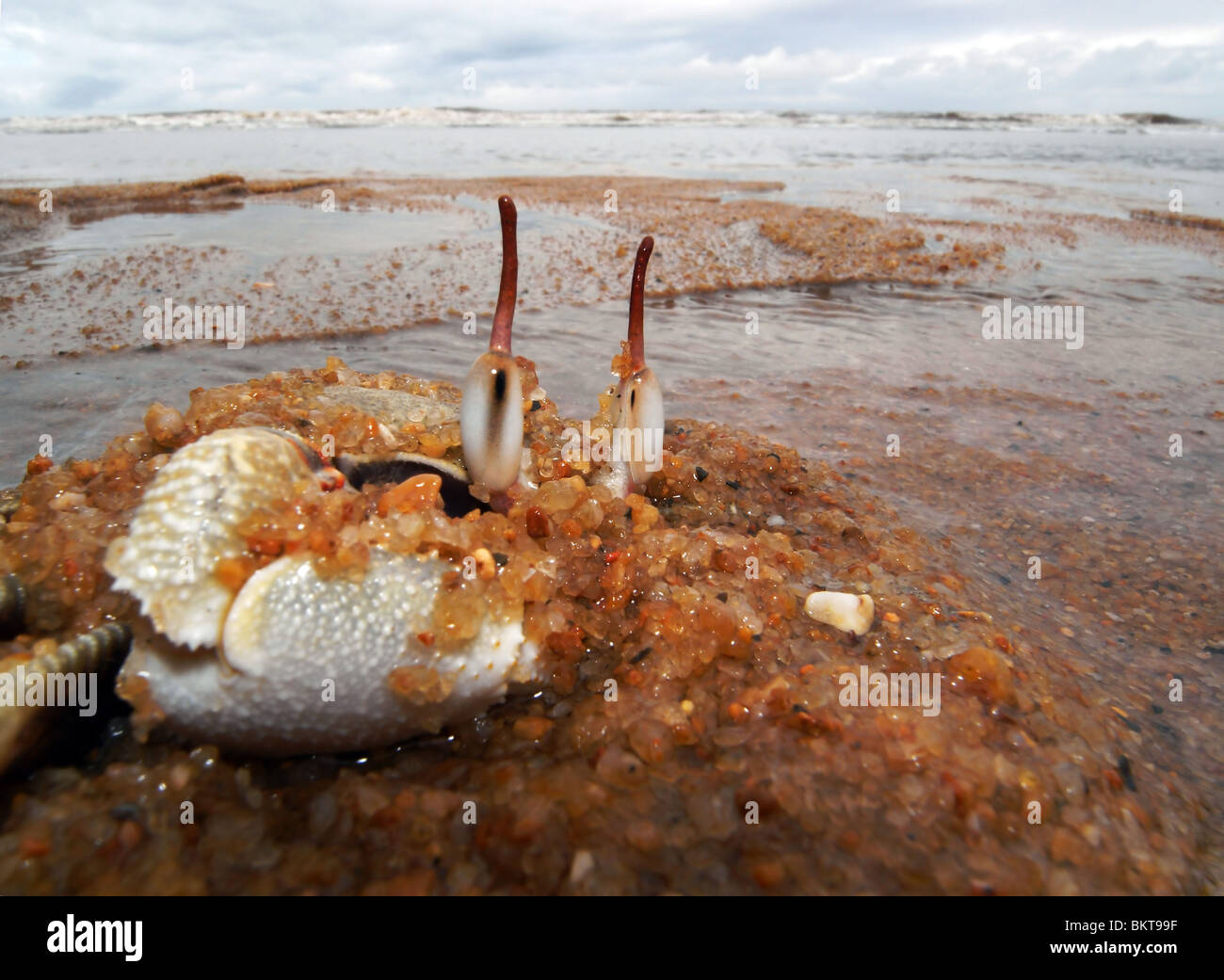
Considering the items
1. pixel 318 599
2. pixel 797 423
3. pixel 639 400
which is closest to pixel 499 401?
pixel 639 400

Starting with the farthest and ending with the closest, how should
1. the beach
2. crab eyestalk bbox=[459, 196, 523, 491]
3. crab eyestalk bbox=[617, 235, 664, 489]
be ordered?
crab eyestalk bbox=[617, 235, 664, 489], crab eyestalk bbox=[459, 196, 523, 491], the beach

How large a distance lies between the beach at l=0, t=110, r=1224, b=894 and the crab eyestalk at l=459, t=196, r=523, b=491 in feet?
2.03

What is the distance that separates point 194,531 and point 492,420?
2.24 feet

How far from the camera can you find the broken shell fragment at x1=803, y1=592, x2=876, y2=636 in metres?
2.02

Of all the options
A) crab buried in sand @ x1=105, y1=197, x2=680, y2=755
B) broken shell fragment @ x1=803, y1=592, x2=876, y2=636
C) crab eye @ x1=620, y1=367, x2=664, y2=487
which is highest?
crab eye @ x1=620, y1=367, x2=664, y2=487

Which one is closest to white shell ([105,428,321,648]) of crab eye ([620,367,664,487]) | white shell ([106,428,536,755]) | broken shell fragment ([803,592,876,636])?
white shell ([106,428,536,755])

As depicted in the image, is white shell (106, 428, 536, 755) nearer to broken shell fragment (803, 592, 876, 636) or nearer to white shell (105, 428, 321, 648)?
white shell (105, 428, 321, 648)

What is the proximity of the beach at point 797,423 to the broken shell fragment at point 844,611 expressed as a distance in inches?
3.2

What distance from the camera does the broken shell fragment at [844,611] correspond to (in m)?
2.02

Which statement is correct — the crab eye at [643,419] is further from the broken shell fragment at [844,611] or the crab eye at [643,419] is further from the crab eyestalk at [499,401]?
the broken shell fragment at [844,611]
